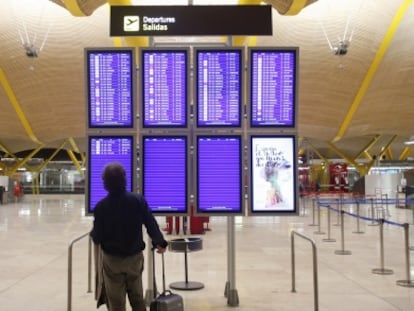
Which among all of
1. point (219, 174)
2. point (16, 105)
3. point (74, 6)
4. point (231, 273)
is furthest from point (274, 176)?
point (16, 105)

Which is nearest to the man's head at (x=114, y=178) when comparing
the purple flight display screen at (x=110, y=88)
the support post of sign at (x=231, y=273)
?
the purple flight display screen at (x=110, y=88)

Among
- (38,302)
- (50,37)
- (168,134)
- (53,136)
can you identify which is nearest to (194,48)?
(168,134)

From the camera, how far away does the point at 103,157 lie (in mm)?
5773

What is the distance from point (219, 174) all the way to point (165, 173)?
2.05 feet

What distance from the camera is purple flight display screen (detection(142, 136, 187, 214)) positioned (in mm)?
5820

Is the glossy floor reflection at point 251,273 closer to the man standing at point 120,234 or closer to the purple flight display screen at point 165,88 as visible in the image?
the man standing at point 120,234

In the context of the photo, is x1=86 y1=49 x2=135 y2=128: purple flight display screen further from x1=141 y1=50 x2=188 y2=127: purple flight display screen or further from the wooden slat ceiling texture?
the wooden slat ceiling texture

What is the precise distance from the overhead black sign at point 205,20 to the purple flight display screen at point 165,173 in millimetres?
1281

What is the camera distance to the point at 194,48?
5.91m

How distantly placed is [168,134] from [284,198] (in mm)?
1524

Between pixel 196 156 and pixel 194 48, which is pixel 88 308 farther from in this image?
pixel 194 48

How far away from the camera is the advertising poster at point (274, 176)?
5.87m

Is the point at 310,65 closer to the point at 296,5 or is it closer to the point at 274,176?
the point at 296,5

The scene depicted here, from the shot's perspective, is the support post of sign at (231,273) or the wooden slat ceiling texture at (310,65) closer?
the support post of sign at (231,273)
